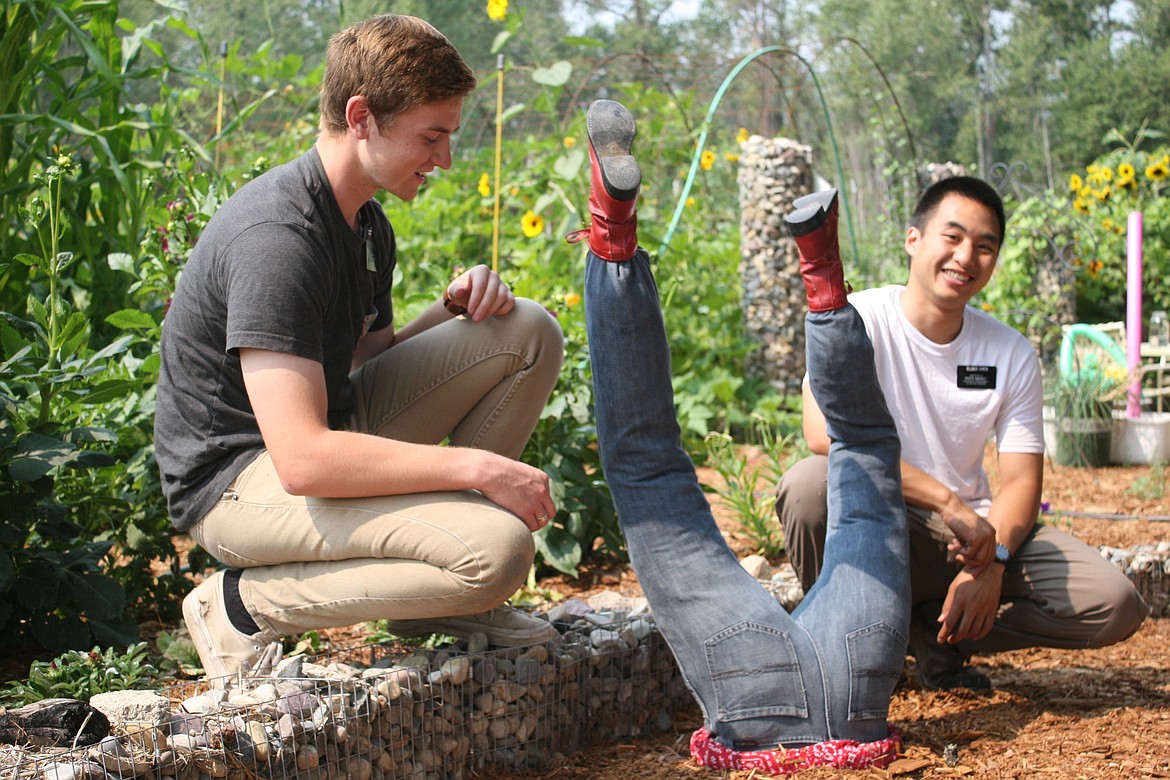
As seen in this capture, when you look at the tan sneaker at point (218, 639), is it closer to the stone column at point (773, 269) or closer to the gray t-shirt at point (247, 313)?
the gray t-shirt at point (247, 313)

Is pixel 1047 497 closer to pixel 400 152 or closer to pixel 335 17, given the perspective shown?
pixel 400 152

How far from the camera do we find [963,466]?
221 centimetres

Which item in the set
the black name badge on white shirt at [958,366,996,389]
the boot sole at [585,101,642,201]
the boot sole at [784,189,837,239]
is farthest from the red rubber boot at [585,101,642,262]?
the black name badge on white shirt at [958,366,996,389]

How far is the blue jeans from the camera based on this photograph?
5.35 ft

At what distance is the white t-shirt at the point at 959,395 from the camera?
2.20 metres

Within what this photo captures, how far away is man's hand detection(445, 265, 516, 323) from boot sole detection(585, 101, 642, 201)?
1.62 feet

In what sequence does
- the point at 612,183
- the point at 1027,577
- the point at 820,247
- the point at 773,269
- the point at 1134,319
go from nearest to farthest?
the point at 612,183
the point at 820,247
the point at 1027,577
the point at 1134,319
the point at 773,269

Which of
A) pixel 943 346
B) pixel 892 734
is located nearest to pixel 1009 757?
pixel 892 734

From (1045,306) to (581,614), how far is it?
5.00 m

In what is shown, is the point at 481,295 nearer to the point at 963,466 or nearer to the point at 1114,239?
the point at 963,466

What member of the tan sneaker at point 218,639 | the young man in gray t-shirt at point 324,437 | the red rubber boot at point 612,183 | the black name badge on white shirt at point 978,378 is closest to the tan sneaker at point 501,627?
the young man in gray t-shirt at point 324,437

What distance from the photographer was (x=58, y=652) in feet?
6.68

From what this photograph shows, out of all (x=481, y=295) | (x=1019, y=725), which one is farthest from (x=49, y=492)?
(x=1019, y=725)

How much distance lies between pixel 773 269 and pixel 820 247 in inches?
156
